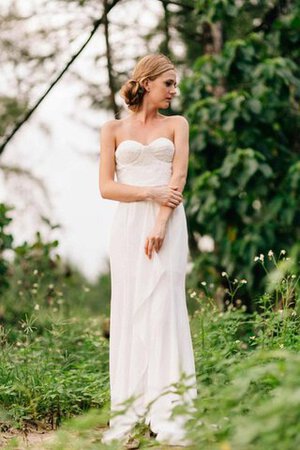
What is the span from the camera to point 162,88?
14.4 ft

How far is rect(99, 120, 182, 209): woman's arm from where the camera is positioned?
430cm

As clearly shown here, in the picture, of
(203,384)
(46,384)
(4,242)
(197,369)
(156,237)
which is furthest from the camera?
(4,242)

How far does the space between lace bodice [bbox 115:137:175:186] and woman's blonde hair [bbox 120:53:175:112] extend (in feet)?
0.79

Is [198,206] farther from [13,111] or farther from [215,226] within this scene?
[13,111]

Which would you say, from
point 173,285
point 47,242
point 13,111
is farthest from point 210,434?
point 13,111

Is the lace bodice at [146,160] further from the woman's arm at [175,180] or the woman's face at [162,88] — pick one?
the woman's face at [162,88]

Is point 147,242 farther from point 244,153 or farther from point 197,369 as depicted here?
point 244,153

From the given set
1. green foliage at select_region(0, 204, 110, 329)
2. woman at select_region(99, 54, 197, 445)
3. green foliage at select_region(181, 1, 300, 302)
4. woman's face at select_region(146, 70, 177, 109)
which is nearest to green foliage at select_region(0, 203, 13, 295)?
green foliage at select_region(0, 204, 110, 329)

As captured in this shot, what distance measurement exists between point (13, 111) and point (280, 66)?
348 cm

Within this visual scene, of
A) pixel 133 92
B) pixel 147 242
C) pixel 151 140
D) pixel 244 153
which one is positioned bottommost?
pixel 147 242

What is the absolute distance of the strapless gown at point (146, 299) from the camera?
4.28 meters

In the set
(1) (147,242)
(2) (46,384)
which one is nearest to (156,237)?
(1) (147,242)

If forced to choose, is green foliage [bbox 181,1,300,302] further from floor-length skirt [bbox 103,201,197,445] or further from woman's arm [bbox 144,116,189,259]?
floor-length skirt [bbox 103,201,197,445]

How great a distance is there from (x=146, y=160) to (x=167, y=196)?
0.23 meters
